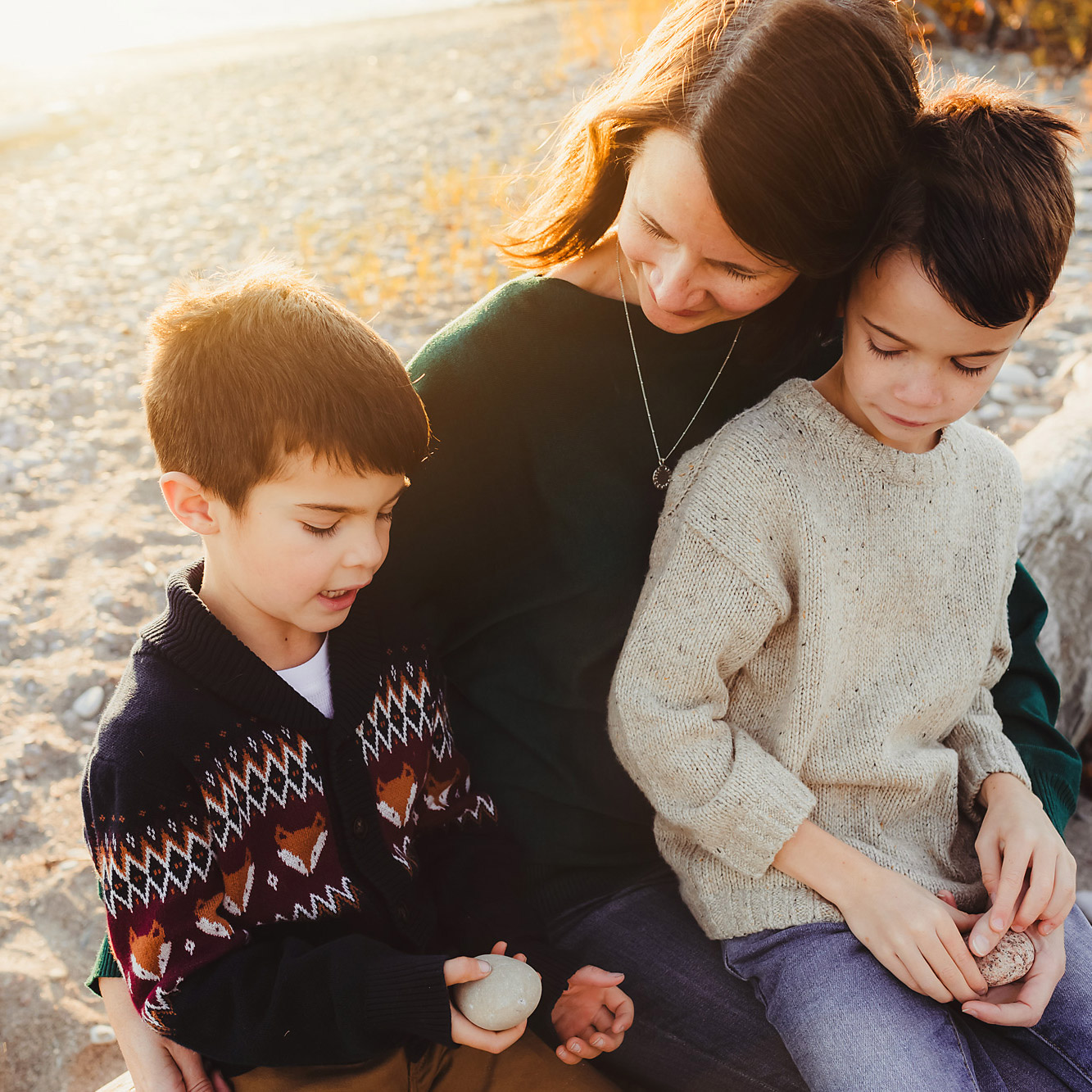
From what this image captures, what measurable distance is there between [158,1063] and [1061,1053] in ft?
4.98

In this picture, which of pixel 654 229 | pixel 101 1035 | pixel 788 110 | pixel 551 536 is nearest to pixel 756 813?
pixel 551 536

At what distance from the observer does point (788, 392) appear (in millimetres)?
1816

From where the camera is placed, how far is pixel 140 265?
5.61 meters

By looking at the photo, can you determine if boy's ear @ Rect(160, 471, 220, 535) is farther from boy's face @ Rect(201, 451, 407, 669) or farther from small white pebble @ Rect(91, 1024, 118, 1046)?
small white pebble @ Rect(91, 1024, 118, 1046)

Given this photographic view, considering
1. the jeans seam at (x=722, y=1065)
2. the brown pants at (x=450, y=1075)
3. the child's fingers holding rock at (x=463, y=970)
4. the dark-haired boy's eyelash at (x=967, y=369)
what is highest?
the dark-haired boy's eyelash at (x=967, y=369)

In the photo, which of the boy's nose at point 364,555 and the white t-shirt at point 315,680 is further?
the white t-shirt at point 315,680

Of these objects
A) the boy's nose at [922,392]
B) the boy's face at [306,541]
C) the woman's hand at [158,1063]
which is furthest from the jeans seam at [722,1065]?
the boy's nose at [922,392]

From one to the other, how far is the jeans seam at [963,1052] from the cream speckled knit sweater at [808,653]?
0.22m

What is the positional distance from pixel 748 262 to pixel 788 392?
0.95ft

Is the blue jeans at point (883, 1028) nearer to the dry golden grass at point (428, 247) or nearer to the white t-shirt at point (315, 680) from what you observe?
the white t-shirt at point (315, 680)

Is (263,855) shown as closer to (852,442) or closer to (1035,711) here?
(852,442)

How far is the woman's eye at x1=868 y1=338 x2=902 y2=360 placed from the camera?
168cm

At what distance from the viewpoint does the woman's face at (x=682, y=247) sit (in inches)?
61.2

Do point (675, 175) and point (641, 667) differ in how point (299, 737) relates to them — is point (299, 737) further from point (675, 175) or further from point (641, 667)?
→ point (675, 175)
